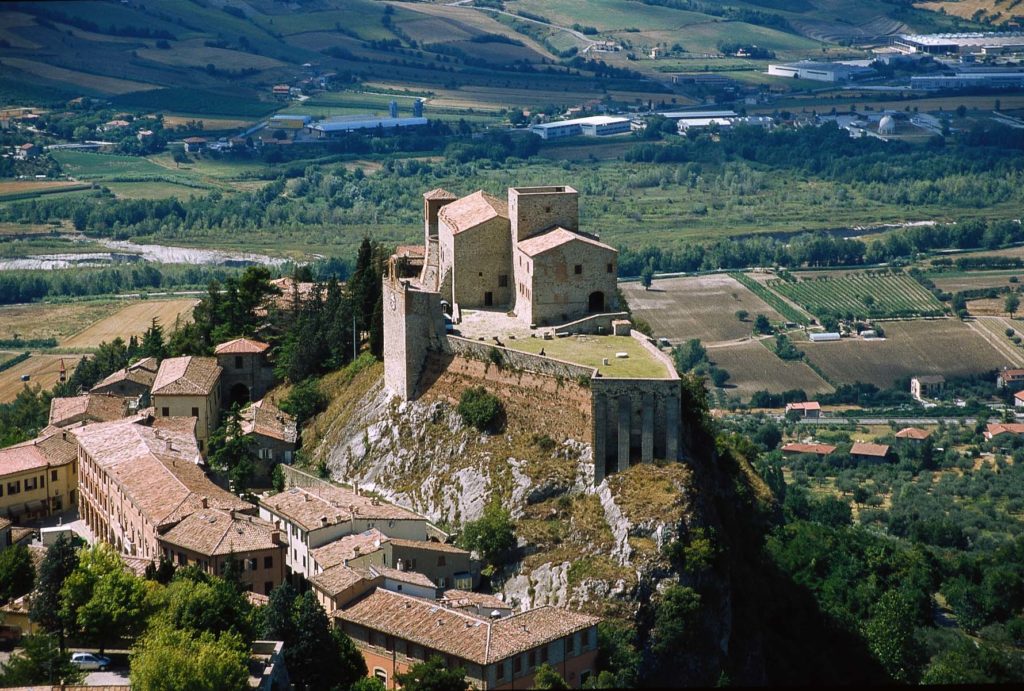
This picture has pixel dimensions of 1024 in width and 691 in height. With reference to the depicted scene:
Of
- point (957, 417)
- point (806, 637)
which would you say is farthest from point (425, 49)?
point (806, 637)

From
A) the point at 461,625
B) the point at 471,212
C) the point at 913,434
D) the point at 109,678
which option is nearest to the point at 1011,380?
the point at 913,434

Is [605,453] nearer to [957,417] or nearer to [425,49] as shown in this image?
[957,417]

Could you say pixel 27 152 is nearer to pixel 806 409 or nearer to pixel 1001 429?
pixel 806 409

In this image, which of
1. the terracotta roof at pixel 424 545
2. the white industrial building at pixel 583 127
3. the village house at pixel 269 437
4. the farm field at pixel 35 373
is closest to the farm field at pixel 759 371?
the farm field at pixel 35 373

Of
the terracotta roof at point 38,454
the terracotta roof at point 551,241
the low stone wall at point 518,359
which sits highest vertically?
the terracotta roof at point 551,241

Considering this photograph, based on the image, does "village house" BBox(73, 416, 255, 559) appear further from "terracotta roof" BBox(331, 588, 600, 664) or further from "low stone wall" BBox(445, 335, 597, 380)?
"low stone wall" BBox(445, 335, 597, 380)

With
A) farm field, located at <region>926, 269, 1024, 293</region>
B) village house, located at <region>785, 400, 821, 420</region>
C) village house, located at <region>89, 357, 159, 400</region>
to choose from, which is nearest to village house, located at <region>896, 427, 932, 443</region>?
village house, located at <region>785, 400, 821, 420</region>

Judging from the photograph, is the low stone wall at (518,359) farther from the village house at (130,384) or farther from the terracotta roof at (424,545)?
the village house at (130,384)
